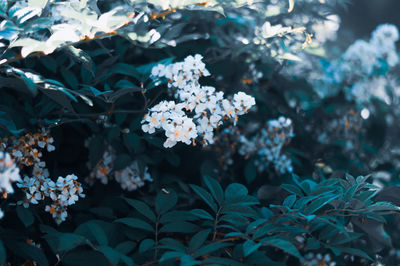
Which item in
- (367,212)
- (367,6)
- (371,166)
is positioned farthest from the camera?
(367,6)

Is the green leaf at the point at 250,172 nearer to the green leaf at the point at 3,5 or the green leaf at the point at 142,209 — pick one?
the green leaf at the point at 142,209

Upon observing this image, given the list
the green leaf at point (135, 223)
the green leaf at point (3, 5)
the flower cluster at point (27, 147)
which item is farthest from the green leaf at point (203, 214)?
the green leaf at point (3, 5)

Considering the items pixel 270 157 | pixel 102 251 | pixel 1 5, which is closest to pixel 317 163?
pixel 270 157

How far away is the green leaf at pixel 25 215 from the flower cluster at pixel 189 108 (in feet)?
1.20

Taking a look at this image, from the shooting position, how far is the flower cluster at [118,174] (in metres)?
1.38

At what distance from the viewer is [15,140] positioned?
1.16m

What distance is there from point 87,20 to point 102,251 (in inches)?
20.6

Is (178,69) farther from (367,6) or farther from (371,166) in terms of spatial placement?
(367,6)

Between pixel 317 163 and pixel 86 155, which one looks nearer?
pixel 86 155

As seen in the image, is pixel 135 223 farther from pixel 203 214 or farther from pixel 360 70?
pixel 360 70

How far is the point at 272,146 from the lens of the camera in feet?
5.42

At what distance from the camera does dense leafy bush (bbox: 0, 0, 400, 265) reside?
102cm

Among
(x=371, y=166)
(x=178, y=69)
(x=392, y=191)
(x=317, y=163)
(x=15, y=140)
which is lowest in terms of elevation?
(x=371, y=166)

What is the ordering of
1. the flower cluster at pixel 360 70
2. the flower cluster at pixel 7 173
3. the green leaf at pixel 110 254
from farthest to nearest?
the flower cluster at pixel 360 70
the green leaf at pixel 110 254
the flower cluster at pixel 7 173
